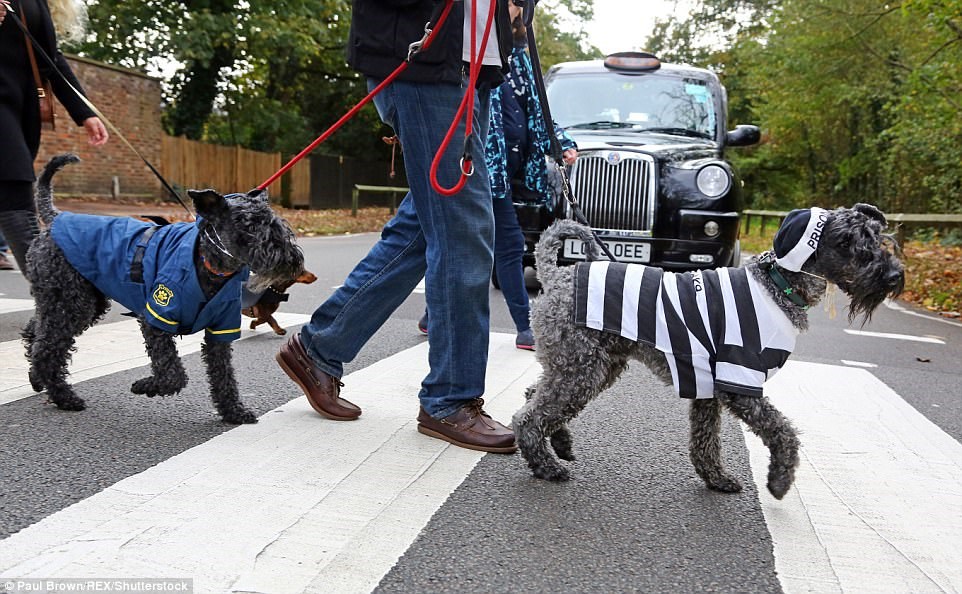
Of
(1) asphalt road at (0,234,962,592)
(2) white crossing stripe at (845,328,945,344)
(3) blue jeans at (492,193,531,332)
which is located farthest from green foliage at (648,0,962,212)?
(1) asphalt road at (0,234,962,592)

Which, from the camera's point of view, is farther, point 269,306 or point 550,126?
point 269,306

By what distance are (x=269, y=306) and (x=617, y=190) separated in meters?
3.89

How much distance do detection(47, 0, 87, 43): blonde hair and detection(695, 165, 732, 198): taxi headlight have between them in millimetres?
5391

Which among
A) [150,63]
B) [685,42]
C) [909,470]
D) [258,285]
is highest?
[685,42]

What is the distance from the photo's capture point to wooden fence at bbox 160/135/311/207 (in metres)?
22.8

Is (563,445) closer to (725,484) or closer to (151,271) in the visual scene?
(725,484)

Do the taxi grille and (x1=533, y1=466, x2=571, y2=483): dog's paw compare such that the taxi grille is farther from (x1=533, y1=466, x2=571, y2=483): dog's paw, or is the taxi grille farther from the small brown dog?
(x1=533, y1=466, x2=571, y2=483): dog's paw

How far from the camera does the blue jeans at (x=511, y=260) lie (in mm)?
5578

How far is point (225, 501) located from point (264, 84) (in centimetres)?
2991

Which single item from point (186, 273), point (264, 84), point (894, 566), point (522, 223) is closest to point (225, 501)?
point (186, 273)

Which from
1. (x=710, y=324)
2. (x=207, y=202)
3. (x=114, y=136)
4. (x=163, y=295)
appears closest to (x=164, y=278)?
(x=163, y=295)

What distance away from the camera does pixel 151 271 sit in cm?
344

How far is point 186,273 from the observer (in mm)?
3355

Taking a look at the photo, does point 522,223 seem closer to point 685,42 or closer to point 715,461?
point 715,461
